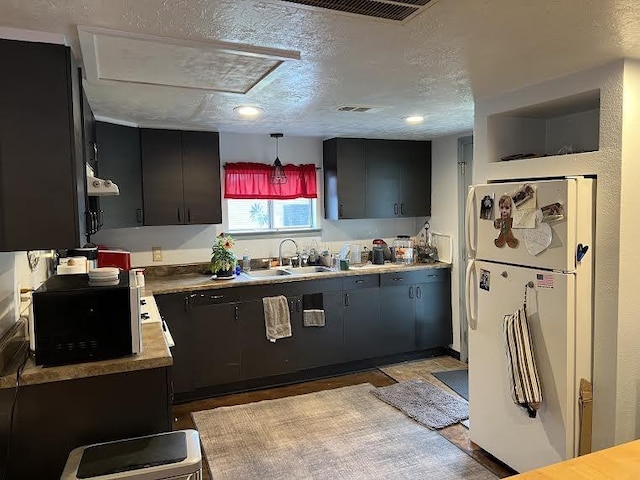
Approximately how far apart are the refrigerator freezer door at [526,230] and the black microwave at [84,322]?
194 cm

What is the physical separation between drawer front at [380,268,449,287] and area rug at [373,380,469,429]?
92 cm

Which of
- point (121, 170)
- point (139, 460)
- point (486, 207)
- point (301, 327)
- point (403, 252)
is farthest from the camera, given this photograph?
point (403, 252)

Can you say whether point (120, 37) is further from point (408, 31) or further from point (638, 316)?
point (638, 316)

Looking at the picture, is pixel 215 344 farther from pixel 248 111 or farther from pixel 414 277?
pixel 414 277

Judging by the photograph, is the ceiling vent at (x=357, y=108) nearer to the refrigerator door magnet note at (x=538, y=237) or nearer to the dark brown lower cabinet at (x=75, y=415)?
the refrigerator door magnet note at (x=538, y=237)

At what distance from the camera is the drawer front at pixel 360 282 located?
173 inches

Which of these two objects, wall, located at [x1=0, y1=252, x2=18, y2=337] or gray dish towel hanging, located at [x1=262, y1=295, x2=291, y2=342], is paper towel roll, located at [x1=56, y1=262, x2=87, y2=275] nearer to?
wall, located at [x1=0, y1=252, x2=18, y2=337]

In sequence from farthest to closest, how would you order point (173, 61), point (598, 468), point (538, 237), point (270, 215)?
1. point (270, 215)
2. point (538, 237)
3. point (173, 61)
4. point (598, 468)

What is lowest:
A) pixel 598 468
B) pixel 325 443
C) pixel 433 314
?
pixel 325 443

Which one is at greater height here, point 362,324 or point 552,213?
point 552,213

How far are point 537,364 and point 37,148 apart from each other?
8.29 ft

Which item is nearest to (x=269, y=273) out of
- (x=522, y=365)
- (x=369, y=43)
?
(x=522, y=365)

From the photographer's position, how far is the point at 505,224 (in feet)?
8.89

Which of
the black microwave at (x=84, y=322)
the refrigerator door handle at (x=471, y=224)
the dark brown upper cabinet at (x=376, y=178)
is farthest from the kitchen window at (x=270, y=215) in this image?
the black microwave at (x=84, y=322)
